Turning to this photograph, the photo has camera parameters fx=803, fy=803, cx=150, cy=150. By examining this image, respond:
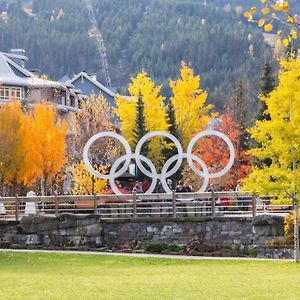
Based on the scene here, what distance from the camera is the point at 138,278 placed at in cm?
1819

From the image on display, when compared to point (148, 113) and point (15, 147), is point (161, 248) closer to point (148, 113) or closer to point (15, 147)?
point (15, 147)

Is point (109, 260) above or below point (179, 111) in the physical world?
below

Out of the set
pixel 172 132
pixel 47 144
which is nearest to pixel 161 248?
pixel 47 144

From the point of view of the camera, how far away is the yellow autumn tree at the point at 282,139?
2355 cm

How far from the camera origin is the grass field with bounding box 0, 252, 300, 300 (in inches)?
542

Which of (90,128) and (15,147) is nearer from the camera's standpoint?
(15,147)

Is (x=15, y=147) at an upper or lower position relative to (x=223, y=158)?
upper

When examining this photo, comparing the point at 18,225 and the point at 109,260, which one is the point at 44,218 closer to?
the point at 18,225

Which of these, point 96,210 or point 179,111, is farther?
point 179,111

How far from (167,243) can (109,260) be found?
6.87m

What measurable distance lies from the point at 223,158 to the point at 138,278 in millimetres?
34077

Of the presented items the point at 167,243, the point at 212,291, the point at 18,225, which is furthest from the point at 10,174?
the point at 212,291

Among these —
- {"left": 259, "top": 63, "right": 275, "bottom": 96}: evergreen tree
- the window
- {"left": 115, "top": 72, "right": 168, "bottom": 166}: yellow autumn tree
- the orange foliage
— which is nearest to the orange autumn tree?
the orange foliage

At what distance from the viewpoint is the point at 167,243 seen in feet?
107
